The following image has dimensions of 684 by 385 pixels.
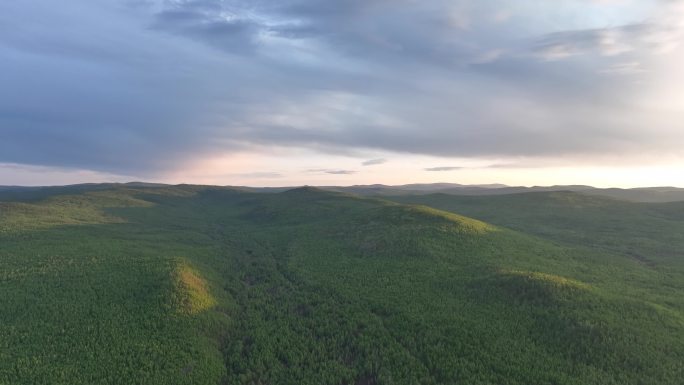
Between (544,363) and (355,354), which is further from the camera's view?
(355,354)

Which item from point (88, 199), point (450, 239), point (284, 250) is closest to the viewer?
point (450, 239)

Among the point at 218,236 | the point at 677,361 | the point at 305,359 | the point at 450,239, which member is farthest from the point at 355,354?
the point at 218,236

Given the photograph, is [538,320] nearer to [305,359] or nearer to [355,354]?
[355,354]

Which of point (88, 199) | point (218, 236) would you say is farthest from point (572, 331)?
point (88, 199)

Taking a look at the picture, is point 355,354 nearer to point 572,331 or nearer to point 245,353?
point 245,353

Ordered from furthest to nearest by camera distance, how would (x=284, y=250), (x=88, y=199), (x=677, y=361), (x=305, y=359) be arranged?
(x=88, y=199) < (x=284, y=250) < (x=305, y=359) < (x=677, y=361)

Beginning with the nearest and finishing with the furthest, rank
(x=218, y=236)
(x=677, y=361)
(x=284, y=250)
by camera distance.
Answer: (x=677, y=361)
(x=284, y=250)
(x=218, y=236)
